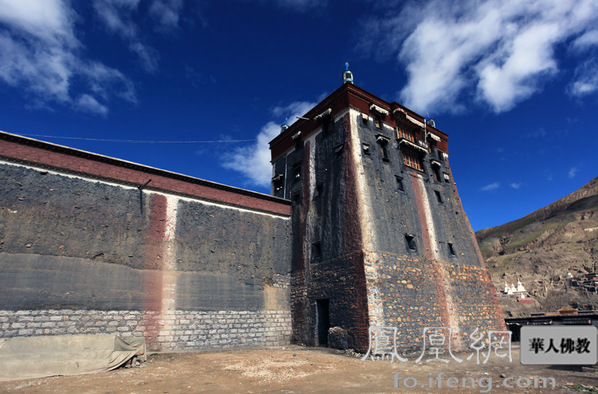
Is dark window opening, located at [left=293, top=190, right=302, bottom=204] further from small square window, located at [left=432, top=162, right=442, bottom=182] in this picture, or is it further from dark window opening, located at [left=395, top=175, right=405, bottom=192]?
small square window, located at [left=432, top=162, right=442, bottom=182]

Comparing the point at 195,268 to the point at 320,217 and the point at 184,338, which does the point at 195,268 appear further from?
the point at 320,217

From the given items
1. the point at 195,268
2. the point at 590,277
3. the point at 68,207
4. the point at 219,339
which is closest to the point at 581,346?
the point at 219,339

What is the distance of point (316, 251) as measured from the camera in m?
15.4

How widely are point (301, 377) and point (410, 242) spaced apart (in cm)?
868

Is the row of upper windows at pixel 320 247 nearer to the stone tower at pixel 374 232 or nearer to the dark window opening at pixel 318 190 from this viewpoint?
the stone tower at pixel 374 232

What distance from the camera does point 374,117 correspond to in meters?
17.0

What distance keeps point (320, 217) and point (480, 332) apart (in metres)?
9.06

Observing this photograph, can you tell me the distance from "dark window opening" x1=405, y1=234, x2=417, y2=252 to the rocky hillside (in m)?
22.7

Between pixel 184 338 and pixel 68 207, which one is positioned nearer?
pixel 68 207

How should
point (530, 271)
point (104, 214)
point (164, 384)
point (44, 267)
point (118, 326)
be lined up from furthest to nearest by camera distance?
point (530, 271)
point (104, 214)
point (118, 326)
point (44, 267)
point (164, 384)

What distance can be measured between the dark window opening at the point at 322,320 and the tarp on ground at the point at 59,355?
23.5 ft

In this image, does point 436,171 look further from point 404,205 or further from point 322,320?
point 322,320

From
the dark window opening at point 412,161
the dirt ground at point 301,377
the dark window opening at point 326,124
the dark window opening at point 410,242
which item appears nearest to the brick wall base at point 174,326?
the dirt ground at point 301,377

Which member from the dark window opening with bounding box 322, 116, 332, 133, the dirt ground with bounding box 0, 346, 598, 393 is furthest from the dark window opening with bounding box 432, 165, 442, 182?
the dirt ground with bounding box 0, 346, 598, 393
